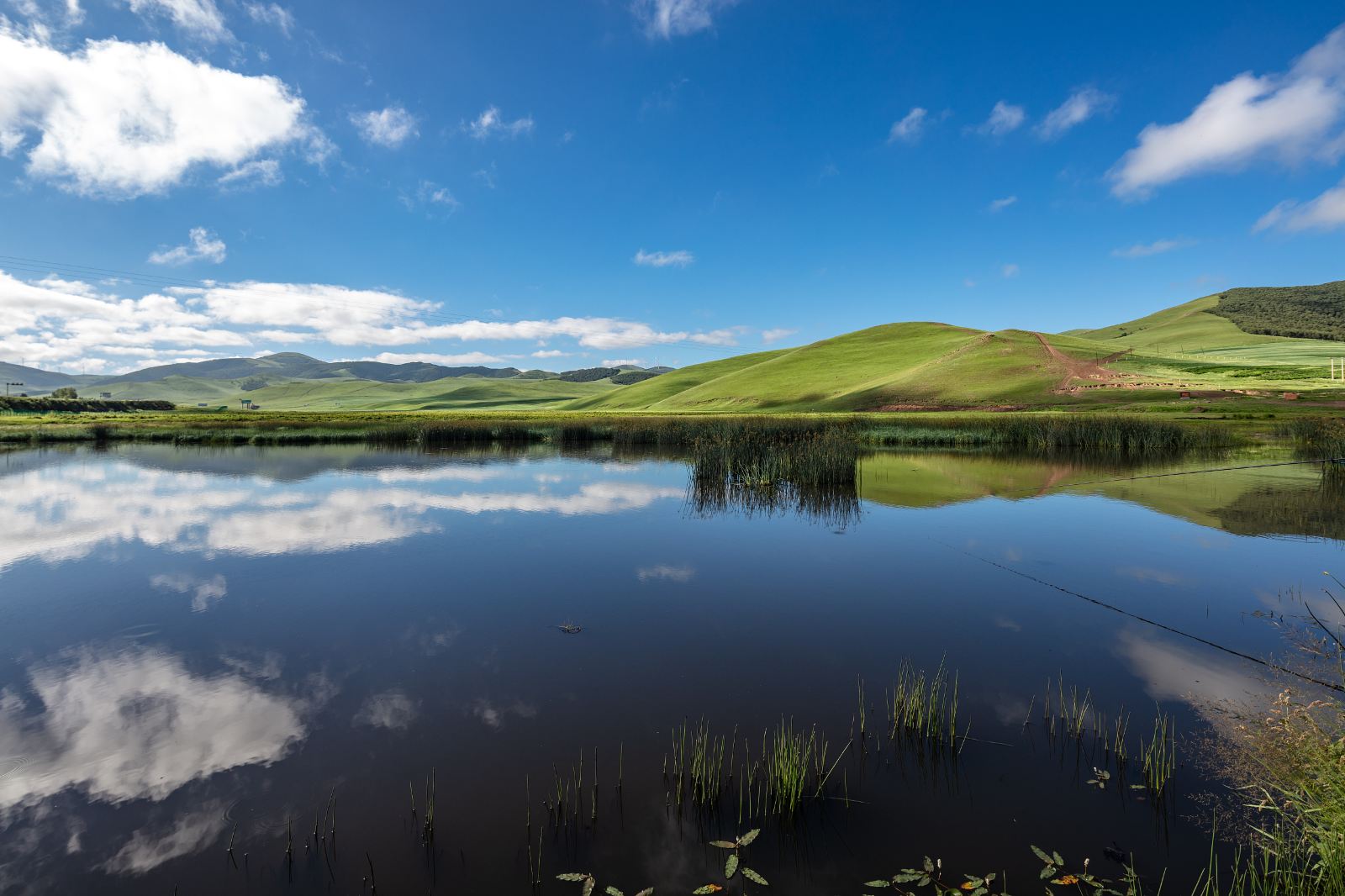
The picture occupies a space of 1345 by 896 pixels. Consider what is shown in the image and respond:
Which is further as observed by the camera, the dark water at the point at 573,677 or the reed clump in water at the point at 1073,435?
the reed clump in water at the point at 1073,435

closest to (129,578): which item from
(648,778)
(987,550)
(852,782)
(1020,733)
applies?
(648,778)

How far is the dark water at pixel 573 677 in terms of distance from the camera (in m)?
4.31

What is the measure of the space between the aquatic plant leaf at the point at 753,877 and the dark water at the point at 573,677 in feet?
0.32

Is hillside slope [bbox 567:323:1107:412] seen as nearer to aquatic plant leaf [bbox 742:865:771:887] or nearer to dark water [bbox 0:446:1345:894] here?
dark water [bbox 0:446:1345:894]

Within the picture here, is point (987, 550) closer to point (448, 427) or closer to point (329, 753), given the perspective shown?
point (329, 753)

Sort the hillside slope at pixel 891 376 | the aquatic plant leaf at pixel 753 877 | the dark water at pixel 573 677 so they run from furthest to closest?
the hillside slope at pixel 891 376
the dark water at pixel 573 677
the aquatic plant leaf at pixel 753 877

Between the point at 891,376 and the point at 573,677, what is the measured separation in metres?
83.3

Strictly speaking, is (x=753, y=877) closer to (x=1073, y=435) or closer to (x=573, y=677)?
(x=573, y=677)

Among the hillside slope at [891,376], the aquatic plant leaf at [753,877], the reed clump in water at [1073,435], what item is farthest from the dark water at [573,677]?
the hillside slope at [891,376]

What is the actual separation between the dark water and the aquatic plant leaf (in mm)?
98

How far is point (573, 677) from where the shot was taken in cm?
701

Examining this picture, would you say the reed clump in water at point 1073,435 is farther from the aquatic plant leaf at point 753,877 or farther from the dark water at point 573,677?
the aquatic plant leaf at point 753,877

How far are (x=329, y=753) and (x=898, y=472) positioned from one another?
24.6 meters

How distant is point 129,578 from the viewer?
434 inches
